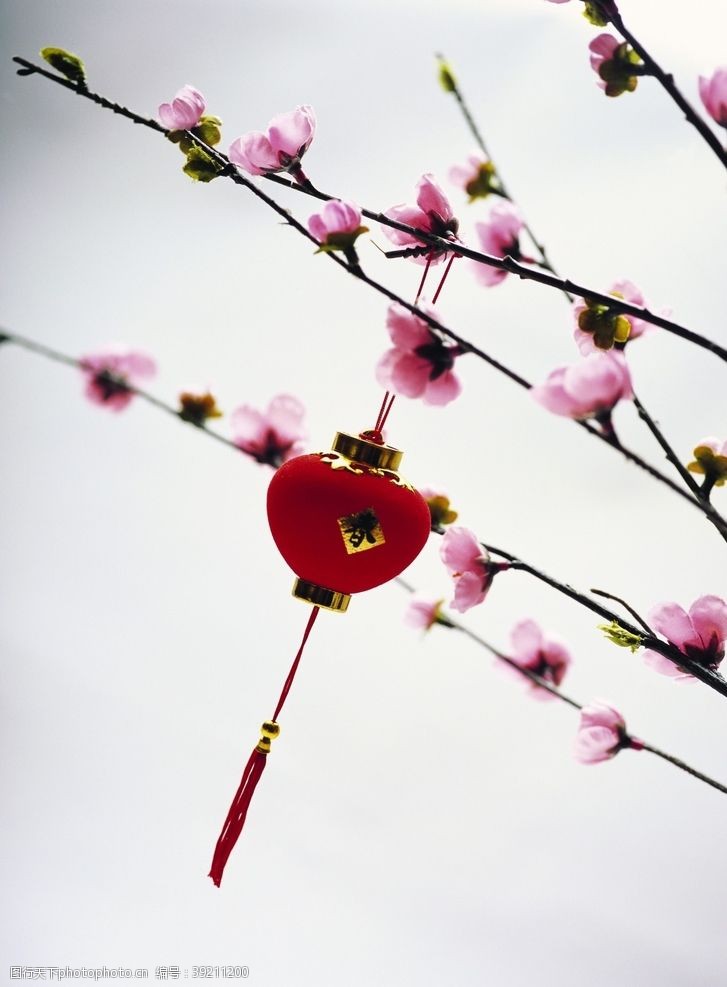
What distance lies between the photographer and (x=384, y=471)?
22.9 inches

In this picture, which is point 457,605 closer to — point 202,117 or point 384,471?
point 384,471

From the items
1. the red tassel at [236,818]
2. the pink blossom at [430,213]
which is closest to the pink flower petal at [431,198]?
the pink blossom at [430,213]

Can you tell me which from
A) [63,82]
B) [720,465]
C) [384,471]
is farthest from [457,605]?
[63,82]

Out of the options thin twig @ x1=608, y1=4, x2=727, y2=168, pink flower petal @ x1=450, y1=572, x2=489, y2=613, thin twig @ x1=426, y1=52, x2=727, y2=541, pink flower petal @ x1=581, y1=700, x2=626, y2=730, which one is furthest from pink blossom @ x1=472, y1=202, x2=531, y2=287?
pink flower petal @ x1=581, y1=700, x2=626, y2=730

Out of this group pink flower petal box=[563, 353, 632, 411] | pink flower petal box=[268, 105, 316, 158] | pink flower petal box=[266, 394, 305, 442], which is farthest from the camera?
pink flower petal box=[266, 394, 305, 442]

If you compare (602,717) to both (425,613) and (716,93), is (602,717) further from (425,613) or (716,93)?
(716,93)

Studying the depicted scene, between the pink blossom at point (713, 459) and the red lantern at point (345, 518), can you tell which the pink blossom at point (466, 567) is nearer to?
the red lantern at point (345, 518)

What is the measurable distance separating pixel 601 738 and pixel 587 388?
32 cm

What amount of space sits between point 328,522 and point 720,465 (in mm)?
292

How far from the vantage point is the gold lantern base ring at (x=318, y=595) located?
593 mm

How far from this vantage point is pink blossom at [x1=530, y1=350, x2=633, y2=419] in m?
0.41

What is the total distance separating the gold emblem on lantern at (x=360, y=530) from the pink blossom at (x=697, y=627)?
0.23m

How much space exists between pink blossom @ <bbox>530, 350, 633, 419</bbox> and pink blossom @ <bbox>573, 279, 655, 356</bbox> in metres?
0.10

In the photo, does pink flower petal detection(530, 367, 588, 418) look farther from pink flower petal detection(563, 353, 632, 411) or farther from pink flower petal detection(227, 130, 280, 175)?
pink flower petal detection(227, 130, 280, 175)
